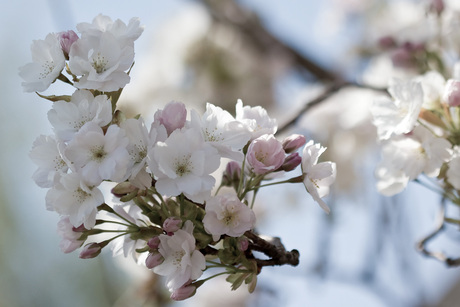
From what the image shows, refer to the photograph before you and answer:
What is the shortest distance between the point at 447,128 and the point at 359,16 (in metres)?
1.80

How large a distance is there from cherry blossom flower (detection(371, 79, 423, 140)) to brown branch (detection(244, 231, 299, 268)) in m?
0.23

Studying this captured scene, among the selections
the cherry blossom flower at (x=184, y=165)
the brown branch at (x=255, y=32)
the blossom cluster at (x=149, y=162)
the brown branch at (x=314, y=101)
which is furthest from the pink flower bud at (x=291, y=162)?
the brown branch at (x=255, y=32)

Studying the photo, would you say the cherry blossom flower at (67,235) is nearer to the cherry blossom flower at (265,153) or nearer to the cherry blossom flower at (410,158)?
the cherry blossom flower at (265,153)

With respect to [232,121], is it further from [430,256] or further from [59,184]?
[430,256]

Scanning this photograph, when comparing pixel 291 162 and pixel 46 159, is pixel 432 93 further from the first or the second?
pixel 46 159

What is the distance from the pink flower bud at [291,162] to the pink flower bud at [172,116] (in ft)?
0.45

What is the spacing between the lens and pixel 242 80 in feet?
7.99

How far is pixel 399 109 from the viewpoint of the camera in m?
0.85

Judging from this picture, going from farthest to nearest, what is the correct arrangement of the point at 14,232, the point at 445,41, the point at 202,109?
the point at 14,232
the point at 202,109
the point at 445,41

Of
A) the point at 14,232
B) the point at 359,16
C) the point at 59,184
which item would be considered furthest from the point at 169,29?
the point at 59,184

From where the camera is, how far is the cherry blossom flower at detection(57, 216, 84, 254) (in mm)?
688

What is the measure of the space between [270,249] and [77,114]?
27 centimetres

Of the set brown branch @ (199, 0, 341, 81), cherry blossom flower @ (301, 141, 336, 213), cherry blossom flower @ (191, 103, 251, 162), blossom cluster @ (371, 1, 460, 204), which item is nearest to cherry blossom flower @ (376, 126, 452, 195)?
blossom cluster @ (371, 1, 460, 204)

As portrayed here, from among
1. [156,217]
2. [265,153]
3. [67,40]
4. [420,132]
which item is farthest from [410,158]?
[67,40]
